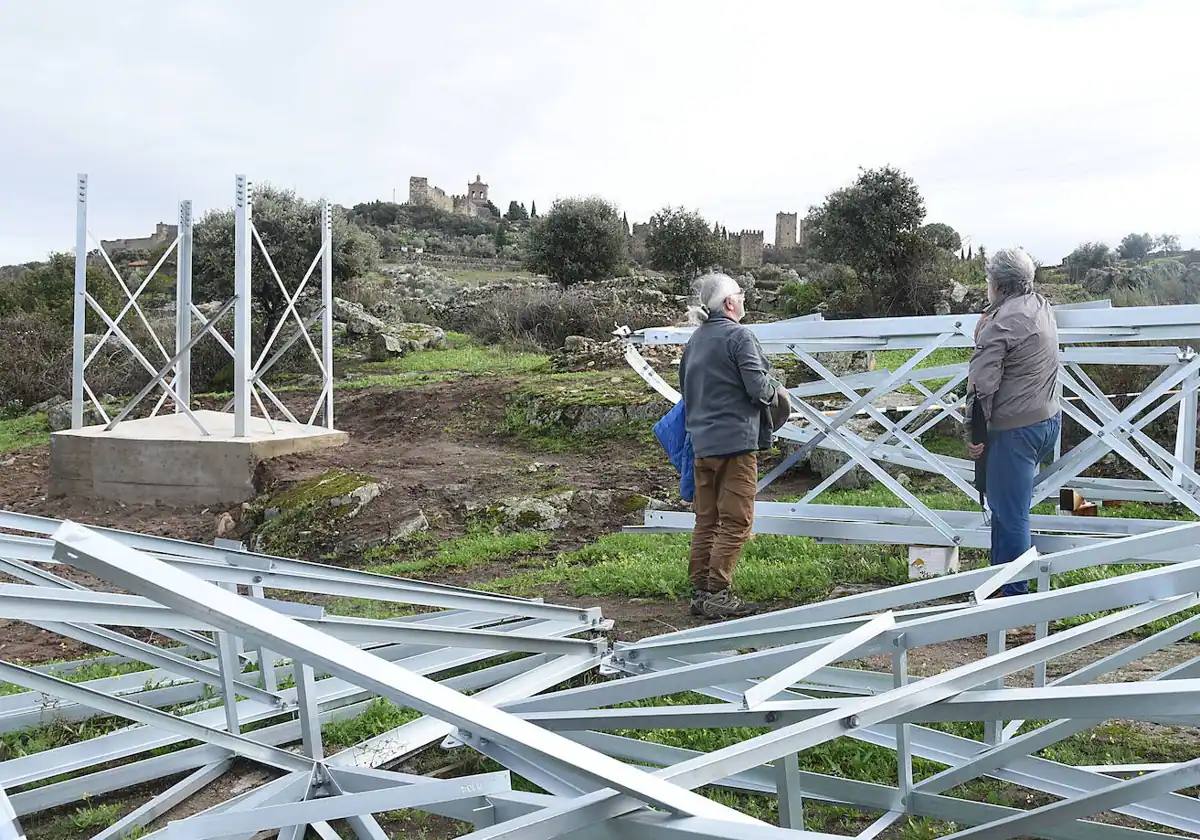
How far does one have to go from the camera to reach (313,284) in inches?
902

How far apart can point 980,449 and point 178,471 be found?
801 centimetres

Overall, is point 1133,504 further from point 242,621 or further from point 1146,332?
point 242,621

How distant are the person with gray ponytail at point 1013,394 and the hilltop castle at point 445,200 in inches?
2419

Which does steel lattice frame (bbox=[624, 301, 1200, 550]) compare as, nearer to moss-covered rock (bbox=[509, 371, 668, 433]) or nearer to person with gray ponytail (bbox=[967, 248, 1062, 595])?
person with gray ponytail (bbox=[967, 248, 1062, 595])

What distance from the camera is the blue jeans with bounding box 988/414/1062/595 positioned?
4609mm

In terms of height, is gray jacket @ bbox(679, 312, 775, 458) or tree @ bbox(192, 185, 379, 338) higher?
tree @ bbox(192, 185, 379, 338)

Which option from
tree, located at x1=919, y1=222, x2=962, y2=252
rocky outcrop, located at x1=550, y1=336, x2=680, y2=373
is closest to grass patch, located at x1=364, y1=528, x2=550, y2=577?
rocky outcrop, located at x1=550, y1=336, x2=680, y2=373

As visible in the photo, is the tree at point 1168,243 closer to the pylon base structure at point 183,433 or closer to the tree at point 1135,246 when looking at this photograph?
the tree at point 1135,246

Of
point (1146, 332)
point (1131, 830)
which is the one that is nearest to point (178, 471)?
point (1146, 332)

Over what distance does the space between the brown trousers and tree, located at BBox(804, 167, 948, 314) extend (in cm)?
1790

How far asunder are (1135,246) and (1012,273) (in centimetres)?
2826

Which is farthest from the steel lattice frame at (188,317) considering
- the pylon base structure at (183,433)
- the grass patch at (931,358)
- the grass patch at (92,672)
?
the grass patch at (931,358)

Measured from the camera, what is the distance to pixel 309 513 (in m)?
8.38

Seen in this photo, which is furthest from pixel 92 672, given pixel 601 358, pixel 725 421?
pixel 601 358
